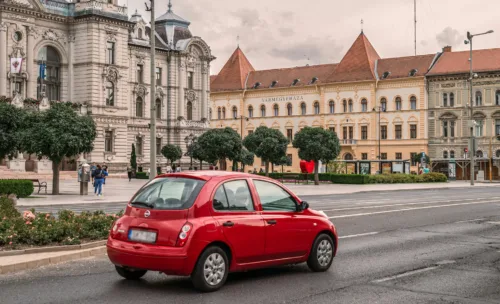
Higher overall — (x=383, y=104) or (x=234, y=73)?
(x=234, y=73)

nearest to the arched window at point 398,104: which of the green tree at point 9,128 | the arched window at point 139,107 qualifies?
the arched window at point 139,107

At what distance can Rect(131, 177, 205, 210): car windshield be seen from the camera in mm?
9133

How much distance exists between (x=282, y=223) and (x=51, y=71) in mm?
59635

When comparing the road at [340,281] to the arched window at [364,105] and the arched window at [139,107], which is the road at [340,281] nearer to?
the arched window at [139,107]

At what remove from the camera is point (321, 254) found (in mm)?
10844

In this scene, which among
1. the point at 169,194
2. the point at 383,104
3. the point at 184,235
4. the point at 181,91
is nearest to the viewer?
the point at 184,235

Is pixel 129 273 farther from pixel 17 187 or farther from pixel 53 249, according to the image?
pixel 17 187

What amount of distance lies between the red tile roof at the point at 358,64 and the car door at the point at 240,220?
82.2 meters

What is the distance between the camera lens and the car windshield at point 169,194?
9.13 meters

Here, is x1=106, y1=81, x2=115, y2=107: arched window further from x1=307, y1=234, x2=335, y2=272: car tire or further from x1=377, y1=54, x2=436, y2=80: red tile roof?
x1=307, y1=234, x2=335, y2=272: car tire

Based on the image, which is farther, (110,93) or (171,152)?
(171,152)

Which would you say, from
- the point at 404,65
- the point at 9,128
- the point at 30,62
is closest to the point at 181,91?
the point at 30,62

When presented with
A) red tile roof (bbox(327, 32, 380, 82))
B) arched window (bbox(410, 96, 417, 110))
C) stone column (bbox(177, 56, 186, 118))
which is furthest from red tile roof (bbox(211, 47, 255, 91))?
arched window (bbox(410, 96, 417, 110))

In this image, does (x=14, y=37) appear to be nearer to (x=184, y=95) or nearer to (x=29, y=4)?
(x=29, y=4)
